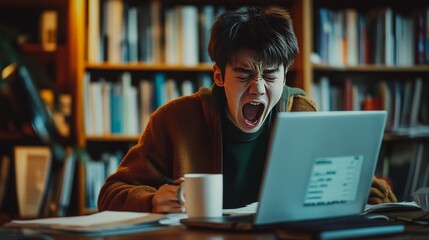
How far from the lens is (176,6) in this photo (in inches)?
139

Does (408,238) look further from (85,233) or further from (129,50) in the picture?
(129,50)

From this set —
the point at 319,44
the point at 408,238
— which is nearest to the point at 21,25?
the point at 319,44

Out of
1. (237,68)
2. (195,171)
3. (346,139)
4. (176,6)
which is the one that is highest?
(176,6)

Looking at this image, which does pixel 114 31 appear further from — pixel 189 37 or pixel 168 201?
pixel 168 201

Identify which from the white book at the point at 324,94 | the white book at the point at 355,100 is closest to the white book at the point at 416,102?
the white book at the point at 355,100

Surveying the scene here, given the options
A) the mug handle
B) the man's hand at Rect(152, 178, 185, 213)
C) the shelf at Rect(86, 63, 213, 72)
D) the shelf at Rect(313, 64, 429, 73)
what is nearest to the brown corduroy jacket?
the man's hand at Rect(152, 178, 185, 213)

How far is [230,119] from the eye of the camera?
2191mm

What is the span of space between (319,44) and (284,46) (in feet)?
5.22

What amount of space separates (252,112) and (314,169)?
0.86 meters

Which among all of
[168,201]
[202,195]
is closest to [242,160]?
[168,201]

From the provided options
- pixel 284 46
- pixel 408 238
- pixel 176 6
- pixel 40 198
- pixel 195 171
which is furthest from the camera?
pixel 176 6

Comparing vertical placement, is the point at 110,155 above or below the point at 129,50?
below

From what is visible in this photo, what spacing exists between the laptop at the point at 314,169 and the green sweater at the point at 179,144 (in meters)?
0.62

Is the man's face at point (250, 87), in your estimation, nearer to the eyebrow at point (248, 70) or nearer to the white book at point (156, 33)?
the eyebrow at point (248, 70)
